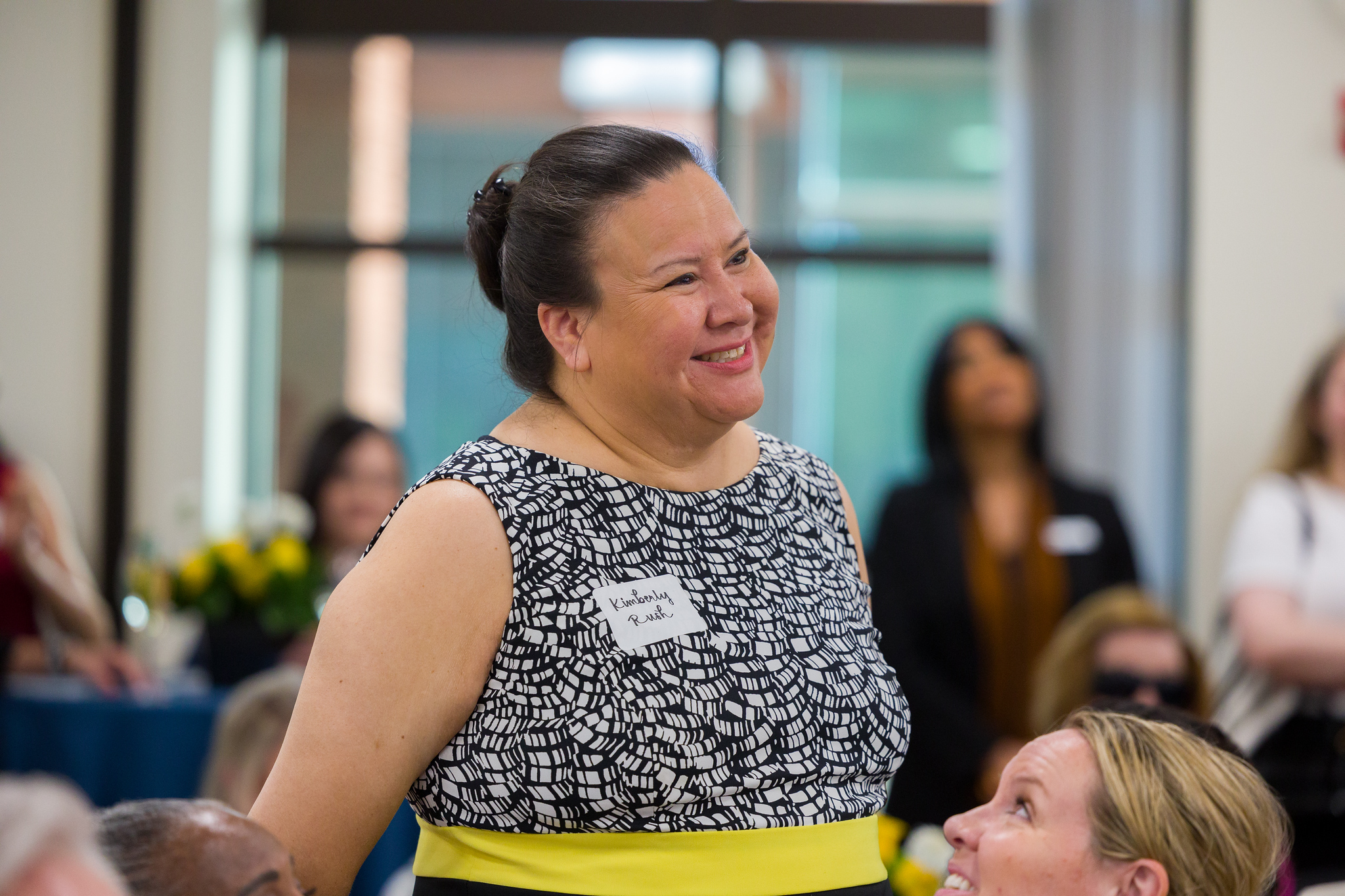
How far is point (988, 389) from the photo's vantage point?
3273 mm

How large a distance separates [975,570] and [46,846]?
2.60 meters

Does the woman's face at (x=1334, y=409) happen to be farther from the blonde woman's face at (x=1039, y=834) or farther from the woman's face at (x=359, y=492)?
the woman's face at (x=359, y=492)

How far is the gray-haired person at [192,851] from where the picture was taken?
3.05ft

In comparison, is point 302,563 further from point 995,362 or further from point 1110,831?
point 1110,831

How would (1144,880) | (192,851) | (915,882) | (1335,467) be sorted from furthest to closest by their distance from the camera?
(1335,467), (915,882), (1144,880), (192,851)

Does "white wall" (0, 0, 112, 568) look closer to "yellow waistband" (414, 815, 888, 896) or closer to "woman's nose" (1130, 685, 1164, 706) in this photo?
"woman's nose" (1130, 685, 1164, 706)

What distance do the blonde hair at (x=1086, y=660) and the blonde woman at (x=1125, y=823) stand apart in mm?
1246

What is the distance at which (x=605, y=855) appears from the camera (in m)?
1.27

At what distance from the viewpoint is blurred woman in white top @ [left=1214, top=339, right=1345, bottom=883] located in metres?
2.65

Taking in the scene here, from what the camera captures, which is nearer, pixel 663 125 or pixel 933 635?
pixel 933 635

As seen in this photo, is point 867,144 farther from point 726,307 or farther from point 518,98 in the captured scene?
point 726,307

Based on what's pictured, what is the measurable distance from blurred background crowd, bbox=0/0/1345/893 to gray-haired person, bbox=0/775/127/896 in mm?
2367

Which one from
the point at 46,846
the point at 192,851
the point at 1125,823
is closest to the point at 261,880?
the point at 192,851

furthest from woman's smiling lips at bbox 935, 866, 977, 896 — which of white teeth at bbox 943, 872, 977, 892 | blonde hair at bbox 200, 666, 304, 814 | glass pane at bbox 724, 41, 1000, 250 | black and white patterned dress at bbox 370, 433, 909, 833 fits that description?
glass pane at bbox 724, 41, 1000, 250
